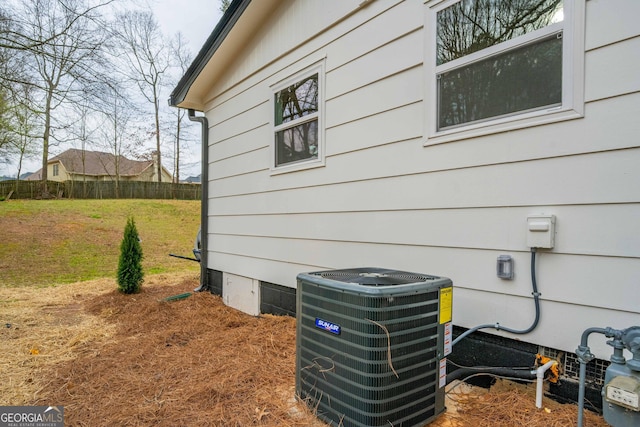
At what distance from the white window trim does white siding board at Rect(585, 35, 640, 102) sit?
221cm

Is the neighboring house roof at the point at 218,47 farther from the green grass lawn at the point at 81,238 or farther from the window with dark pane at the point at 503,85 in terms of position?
the green grass lawn at the point at 81,238

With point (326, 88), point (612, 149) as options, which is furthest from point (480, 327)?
point (326, 88)

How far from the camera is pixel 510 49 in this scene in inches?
85.0

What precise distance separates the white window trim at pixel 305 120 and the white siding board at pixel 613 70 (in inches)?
86.8

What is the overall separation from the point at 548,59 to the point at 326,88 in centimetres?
202

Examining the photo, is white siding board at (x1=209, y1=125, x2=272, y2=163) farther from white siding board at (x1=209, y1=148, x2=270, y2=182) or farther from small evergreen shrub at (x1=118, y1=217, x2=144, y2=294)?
small evergreen shrub at (x1=118, y1=217, x2=144, y2=294)

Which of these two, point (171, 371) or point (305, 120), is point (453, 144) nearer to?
point (305, 120)

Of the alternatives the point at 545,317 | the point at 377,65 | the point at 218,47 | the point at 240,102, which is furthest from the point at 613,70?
the point at 218,47

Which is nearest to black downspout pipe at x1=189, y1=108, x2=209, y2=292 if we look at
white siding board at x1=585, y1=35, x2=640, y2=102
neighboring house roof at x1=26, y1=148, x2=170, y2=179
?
white siding board at x1=585, y1=35, x2=640, y2=102

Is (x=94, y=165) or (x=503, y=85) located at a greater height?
(x=94, y=165)

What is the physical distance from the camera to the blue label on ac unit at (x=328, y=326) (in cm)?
182

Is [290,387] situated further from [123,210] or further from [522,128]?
[123,210]

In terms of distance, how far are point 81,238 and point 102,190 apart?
29.4ft

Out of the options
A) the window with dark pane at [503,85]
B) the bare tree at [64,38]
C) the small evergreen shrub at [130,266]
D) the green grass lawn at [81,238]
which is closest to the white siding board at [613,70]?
the window with dark pane at [503,85]
